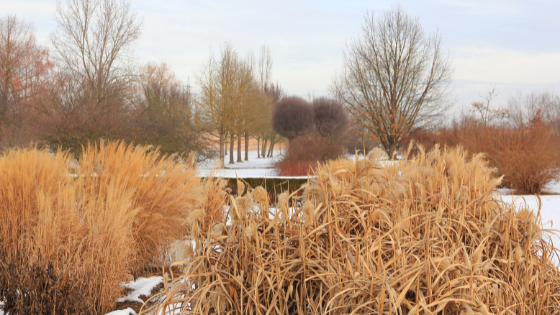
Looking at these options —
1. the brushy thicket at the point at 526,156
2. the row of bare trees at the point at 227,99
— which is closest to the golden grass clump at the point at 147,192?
the brushy thicket at the point at 526,156

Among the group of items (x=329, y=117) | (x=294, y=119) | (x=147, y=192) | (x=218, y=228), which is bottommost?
(x=147, y=192)

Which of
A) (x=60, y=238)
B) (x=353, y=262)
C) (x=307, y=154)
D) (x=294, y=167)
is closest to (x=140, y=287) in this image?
(x=60, y=238)

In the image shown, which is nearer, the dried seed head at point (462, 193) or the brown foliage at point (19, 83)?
the dried seed head at point (462, 193)

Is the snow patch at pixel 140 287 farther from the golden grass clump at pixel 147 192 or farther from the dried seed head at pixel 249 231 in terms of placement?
the dried seed head at pixel 249 231

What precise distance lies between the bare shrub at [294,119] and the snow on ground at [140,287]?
811 inches

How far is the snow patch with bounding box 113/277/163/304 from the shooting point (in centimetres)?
318

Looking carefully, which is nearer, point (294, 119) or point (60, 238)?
point (60, 238)

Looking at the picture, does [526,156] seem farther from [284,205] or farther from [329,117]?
[329,117]

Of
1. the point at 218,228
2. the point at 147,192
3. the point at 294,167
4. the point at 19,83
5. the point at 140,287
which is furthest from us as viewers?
the point at 19,83

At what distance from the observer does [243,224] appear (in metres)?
0.98

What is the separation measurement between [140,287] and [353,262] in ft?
10.2

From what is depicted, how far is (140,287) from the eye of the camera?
3.43 m

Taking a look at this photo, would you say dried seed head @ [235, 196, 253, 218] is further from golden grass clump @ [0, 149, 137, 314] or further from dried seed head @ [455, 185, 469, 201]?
golden grass clump @ [0, 149, 137, 314]

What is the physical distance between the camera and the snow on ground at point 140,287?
125 inches
